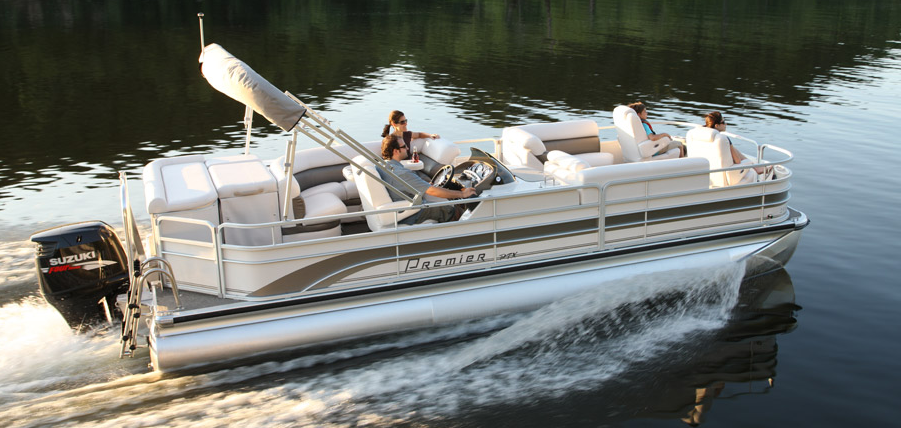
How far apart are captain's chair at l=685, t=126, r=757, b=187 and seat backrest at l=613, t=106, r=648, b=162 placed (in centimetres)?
95

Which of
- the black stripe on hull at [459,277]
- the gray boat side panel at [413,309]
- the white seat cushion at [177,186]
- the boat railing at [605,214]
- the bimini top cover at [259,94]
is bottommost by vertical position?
the gray boat side panel at [413,309]

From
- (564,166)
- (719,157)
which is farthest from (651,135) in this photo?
(564,166)

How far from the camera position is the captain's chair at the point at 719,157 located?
8.26 meters

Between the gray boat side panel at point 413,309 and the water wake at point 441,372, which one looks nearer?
the water wake at point 441,372

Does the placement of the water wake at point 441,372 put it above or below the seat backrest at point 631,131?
below

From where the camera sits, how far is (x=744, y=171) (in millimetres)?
8312

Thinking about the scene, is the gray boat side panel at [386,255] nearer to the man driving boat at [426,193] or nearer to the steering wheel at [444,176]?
the man driving boat at [426,193]

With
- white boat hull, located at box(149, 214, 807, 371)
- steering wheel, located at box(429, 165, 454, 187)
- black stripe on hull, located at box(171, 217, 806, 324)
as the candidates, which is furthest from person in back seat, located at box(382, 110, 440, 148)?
white boat hull, located at box(149, 214, 807, 371)

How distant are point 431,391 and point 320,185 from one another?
285cm

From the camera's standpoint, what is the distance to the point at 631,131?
9.41 meters

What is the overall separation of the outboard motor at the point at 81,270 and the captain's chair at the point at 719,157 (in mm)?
6119

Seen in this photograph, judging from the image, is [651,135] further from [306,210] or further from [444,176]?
[306,210]

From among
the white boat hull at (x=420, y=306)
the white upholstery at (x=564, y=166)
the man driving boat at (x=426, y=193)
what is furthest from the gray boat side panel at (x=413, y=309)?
the white upholstery at (x=564, y=166)

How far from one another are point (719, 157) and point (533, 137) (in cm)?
211
